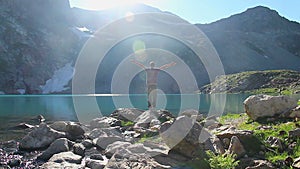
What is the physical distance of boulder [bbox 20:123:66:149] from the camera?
17062 millimetres

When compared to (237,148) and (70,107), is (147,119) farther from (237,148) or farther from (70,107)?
(70,107)

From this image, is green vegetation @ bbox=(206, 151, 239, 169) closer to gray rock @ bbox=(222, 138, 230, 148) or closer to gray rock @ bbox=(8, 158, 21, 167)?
gray rock @ bbox=(222, 138, 230, 148)

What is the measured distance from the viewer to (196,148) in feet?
39.0

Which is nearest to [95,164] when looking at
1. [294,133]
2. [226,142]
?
[226,142]

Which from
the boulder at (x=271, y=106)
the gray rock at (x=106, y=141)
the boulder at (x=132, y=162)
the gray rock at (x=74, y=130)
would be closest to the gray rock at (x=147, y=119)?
the gray rock at (x=74, y=130)

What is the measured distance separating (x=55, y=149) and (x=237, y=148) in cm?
871

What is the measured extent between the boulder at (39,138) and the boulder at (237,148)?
10.5 metres

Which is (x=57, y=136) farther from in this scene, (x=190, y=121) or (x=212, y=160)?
(x=212, y=160)

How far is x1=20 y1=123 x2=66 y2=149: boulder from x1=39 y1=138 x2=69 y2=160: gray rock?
1.91 meters

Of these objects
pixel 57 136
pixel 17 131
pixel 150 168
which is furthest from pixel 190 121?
pixel 17 131

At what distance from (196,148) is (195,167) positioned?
1087 millimetres

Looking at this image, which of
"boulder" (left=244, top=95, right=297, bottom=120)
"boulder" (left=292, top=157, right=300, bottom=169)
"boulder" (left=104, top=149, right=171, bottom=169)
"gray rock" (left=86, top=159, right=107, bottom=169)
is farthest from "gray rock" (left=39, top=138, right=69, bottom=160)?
"boulder" (left=292, top=157, right=300, bottom=169)

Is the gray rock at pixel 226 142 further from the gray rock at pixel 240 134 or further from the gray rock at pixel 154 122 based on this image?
the gray rock at pixel 154 122

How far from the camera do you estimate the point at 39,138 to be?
1758cm
